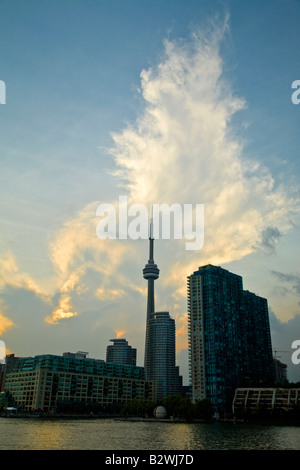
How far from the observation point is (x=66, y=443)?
83.2 m

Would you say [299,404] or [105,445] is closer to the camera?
[105,445]

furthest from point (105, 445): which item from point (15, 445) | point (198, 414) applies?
point (198, 414)

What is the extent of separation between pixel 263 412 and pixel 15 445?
494 feet
